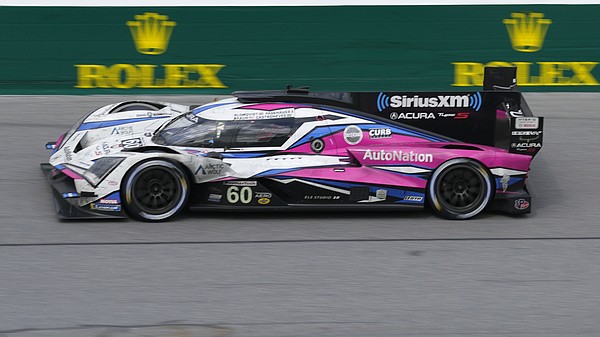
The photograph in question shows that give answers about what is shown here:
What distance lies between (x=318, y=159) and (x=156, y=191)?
59.7 inches

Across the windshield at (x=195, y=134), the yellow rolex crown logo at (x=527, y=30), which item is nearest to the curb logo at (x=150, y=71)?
the yellow rolex crown logo at (x=527, y=30)

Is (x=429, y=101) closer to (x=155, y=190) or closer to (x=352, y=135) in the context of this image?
(x=352, y=135)

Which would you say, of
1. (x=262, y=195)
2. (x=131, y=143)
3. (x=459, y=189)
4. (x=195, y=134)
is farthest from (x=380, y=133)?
(x=131, y=143)

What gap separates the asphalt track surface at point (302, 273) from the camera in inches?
240

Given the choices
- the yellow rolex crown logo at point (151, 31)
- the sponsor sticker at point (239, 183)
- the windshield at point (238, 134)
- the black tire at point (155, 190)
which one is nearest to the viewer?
the black tire at point (155, 190)

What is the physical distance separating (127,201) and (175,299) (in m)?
2.06

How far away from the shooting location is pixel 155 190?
8398 millimetres

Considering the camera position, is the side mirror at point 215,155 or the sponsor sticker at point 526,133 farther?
the sponsor sticker at point 526,133

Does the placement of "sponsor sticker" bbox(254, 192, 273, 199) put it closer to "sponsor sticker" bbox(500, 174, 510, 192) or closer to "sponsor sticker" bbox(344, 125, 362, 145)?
"sponsor sticker" bbox(344, 125, 362, 145)

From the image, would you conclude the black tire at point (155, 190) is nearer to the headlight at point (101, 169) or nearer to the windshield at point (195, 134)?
the headlight at point (101, 169)

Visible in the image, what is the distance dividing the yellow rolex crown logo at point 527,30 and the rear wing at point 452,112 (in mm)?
5224

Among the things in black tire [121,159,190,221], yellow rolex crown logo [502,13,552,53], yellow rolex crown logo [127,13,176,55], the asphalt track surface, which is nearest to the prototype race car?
black tire [121,159,190,221]

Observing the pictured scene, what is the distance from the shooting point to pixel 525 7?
13.8 meters

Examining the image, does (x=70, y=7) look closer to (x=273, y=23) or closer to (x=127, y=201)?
(x=273, y=23)
